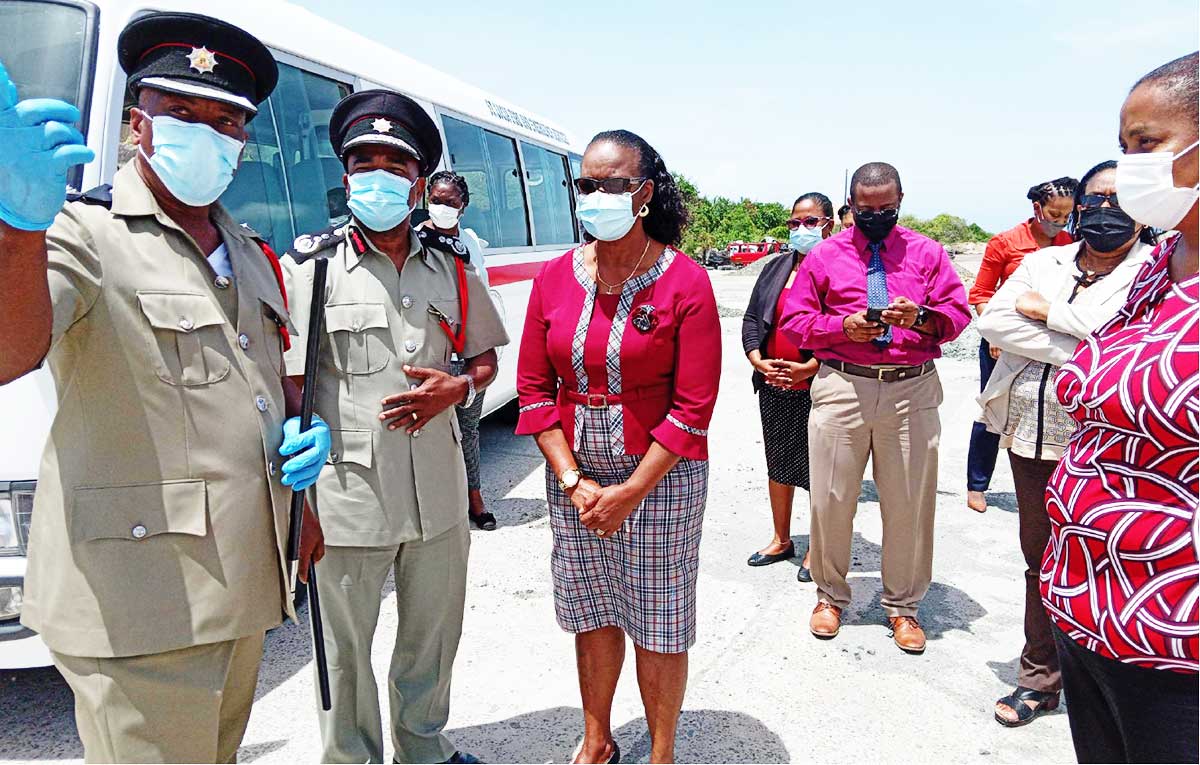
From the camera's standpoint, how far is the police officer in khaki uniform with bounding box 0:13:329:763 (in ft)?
5.05

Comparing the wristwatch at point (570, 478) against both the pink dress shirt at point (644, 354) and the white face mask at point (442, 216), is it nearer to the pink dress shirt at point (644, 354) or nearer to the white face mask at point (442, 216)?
the pink dress shirt at point (644, 354)

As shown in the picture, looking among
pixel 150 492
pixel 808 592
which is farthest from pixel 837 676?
pixel 150 492

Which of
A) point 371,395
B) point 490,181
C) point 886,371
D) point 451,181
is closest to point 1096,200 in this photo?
point 886,371

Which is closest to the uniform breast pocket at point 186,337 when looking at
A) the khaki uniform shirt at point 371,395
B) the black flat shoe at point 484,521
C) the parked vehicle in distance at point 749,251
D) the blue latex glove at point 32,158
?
the blue latex glove at point 32,158

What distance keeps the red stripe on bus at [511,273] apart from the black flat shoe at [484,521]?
1763mm

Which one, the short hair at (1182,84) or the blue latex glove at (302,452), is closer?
the short hair at (1182,84)

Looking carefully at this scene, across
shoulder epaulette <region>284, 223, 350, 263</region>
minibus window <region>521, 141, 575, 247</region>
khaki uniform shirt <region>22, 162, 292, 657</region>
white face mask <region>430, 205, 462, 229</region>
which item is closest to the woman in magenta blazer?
shoulder epaulette <region>284, 223, 350, 263</region>

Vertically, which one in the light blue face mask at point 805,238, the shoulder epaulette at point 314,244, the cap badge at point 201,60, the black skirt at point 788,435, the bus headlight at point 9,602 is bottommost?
the black skirt at point 788,435

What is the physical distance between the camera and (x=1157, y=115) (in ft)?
5.14

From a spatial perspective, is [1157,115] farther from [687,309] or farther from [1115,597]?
[687,309]

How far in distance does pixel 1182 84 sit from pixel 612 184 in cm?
139

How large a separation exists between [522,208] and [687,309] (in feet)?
16.1

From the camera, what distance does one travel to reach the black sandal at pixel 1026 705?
2.92m

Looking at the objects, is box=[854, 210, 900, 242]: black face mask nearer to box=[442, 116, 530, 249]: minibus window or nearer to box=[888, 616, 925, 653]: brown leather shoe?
box=[888, 616, 925, 653]: brown leather shoe
